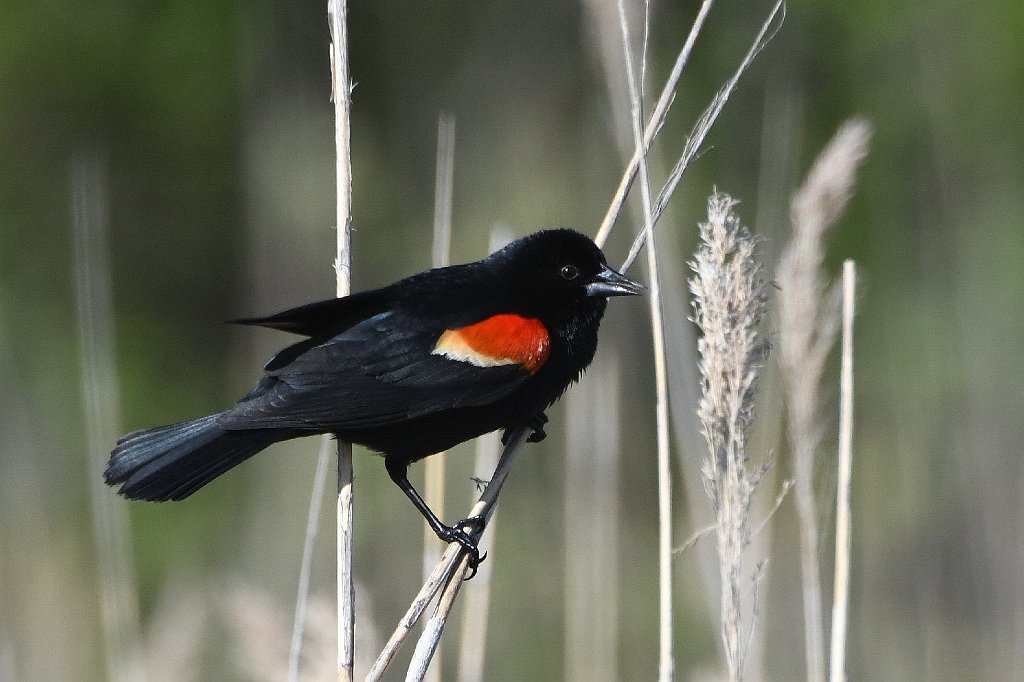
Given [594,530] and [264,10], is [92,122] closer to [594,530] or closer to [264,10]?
[264,10]

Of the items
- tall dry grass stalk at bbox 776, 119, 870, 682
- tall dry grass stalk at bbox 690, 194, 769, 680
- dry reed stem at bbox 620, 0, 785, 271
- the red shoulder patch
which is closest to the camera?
tall dry grass stalk at bbox 690, 194, 769, 680

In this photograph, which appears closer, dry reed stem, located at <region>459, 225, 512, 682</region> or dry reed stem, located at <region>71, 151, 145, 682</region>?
dry reed stem, located at <region>459, 225, 512, 682</region>

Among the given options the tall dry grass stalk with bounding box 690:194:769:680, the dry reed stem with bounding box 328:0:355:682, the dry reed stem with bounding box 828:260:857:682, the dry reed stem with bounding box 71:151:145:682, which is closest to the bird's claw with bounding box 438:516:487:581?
the dry reed stem with bounding box 328:0:355:682

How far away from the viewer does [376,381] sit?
96.1 inches

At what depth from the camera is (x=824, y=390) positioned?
7.23 ft

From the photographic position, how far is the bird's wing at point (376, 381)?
7.59 feet

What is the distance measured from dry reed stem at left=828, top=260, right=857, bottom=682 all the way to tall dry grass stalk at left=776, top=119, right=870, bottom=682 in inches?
2.6

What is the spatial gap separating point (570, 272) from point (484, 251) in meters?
4.89

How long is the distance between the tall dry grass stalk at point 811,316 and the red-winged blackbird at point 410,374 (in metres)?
0.55

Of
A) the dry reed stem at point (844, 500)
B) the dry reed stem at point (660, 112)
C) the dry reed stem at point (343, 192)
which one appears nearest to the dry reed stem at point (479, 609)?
the dry reed stem at point (343, 192)

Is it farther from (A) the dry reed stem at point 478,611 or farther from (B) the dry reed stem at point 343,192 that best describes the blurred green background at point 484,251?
(B) the dry reed stem at point 343,192

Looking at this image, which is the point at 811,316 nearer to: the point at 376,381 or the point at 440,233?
the point at 440,233

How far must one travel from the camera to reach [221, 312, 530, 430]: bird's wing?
231cm

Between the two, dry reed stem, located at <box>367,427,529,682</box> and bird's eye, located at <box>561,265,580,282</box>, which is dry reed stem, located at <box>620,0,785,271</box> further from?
bird's eye, located at <box>561,265,580,282</box>
